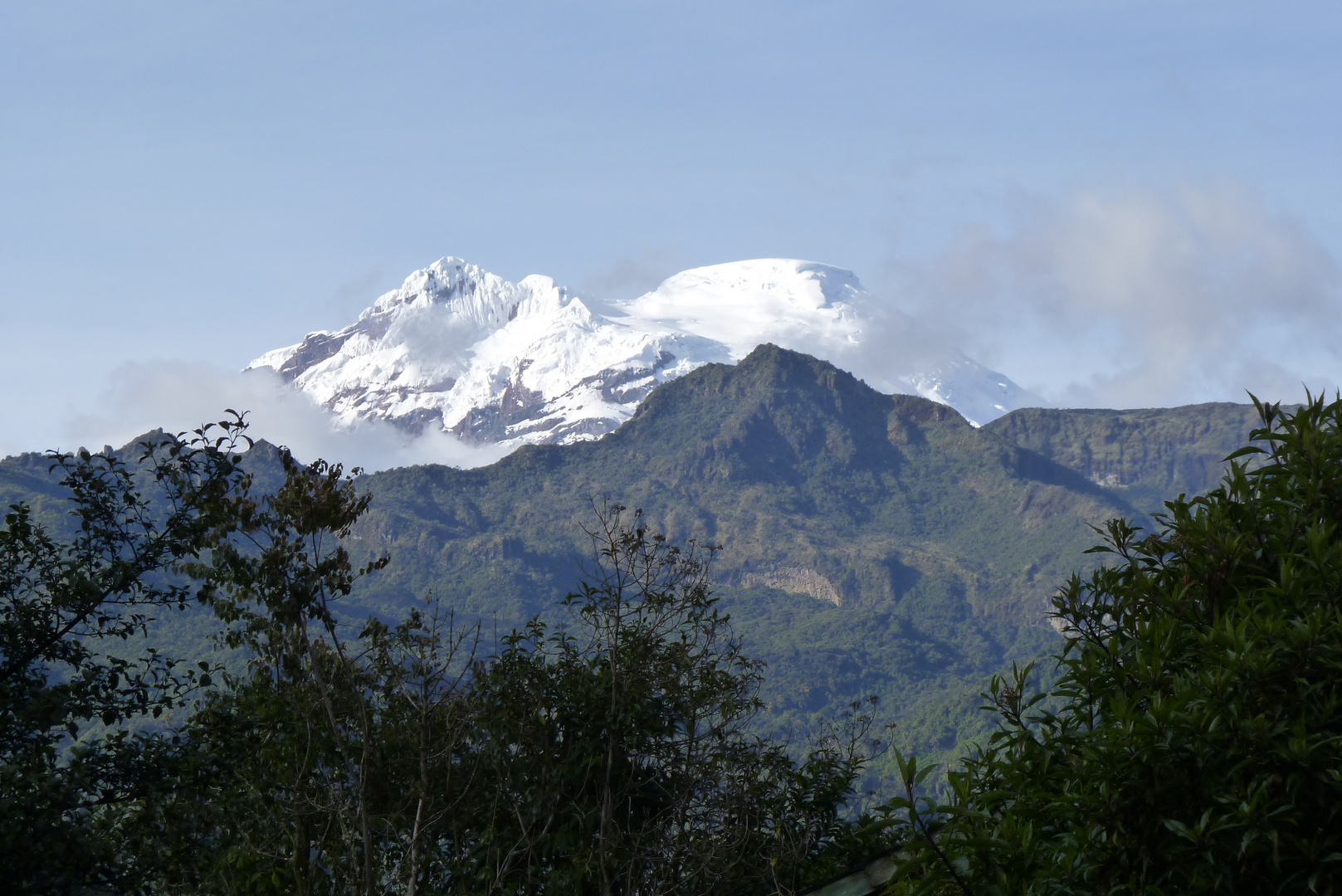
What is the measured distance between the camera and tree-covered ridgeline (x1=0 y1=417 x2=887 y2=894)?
307 inches

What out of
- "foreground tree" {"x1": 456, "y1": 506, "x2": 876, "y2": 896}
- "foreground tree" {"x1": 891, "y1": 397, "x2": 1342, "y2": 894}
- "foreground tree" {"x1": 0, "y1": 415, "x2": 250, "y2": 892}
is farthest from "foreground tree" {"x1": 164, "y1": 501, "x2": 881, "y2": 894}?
"foreground tree" {"x1": 891, "y1": 397, "x2": 1342, "y2": 894}

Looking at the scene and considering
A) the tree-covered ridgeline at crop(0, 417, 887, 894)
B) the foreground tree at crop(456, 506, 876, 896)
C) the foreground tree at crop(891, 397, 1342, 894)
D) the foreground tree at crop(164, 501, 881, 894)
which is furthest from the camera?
the foreground tree at crop(456, 506, 876, 896)

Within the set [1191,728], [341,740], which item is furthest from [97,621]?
[1191,728]

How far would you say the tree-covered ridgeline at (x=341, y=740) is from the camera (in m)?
7.80

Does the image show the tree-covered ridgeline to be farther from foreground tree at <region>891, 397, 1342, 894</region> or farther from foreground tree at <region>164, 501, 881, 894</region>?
foreground tree at <region>891, 397, 1342, 894</region>

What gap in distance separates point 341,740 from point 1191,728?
4.79 metres

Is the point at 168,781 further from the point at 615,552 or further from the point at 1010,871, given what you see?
the point at 1010,871

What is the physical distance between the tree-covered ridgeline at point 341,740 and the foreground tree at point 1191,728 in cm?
367

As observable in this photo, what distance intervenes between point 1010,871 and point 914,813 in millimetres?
430

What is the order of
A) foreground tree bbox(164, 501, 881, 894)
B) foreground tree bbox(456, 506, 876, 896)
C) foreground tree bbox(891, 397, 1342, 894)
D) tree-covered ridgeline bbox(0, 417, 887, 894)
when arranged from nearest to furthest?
1. foreground tree bbox(891, 397, 1342, 894)
2. tree-covered ridgeline bbox(0, 417, 887, 894)
3. foreground tree bbox(164, 501, 881, 894)
4. foreground tree bbox(456, 506, 876, 896)

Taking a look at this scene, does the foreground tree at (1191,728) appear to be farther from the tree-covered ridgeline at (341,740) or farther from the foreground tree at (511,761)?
the foreground tree at (511,761)

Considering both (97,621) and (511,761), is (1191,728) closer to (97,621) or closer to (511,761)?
(511,761)

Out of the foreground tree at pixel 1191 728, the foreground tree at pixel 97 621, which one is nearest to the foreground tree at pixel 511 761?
the foreground tree at pixel 97 621

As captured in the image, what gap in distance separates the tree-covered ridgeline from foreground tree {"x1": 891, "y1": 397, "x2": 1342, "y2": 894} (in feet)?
12.0
